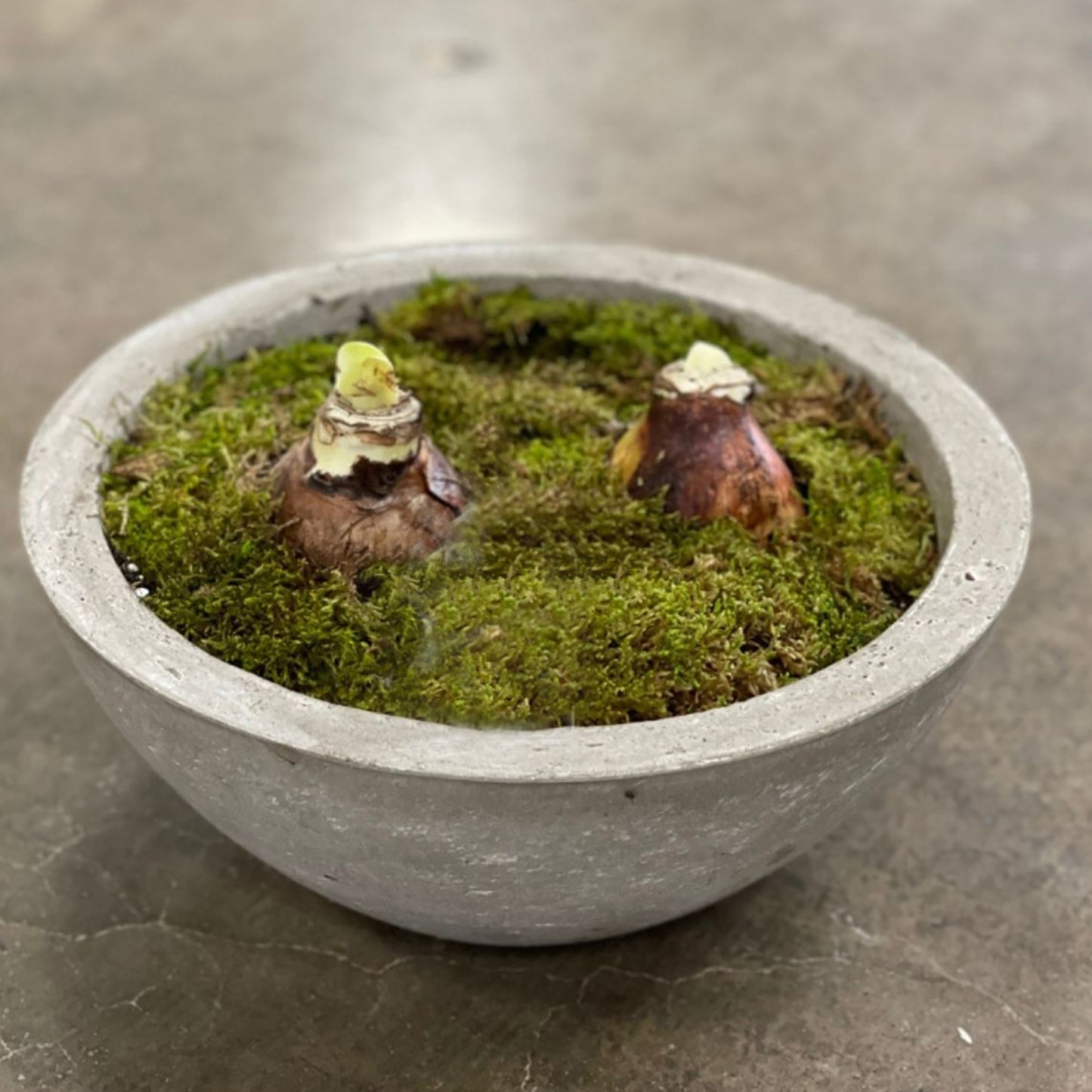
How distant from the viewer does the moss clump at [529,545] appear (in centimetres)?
145

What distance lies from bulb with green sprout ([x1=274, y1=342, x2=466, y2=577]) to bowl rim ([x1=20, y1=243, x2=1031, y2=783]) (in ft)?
0.72

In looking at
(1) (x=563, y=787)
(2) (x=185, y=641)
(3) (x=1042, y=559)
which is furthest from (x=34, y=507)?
(3) (x=1042, y=559)

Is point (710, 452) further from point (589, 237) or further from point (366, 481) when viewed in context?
point (589, 237)

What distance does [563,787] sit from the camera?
1289mm

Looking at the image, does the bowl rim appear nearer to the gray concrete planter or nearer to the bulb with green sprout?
the gray concrete planter

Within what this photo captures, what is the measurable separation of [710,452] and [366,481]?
16.8 inches

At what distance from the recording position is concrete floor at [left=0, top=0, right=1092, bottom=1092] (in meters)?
1.67

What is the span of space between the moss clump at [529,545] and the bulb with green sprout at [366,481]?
0.11ft

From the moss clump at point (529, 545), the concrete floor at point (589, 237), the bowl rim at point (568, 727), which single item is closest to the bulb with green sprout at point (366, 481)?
the moss clump at point (529, 545)

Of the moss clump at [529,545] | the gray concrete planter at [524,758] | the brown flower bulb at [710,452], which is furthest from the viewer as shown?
the brown flower bulb at [710,452]

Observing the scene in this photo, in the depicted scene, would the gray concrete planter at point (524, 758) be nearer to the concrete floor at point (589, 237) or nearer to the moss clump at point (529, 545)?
the moss clump at point (529, 545)

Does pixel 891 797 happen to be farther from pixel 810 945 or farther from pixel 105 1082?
pixel 105 1082

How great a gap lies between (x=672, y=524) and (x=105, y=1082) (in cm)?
95

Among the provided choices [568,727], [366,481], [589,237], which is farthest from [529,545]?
[589,237]
